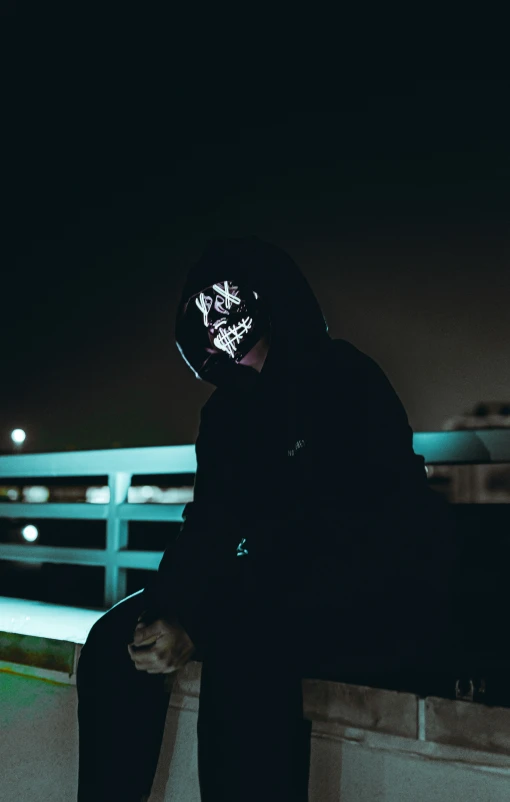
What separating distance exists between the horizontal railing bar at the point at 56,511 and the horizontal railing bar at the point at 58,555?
140 mm

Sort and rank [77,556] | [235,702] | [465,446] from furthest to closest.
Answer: [77,556]
[465,446]
[235,702]

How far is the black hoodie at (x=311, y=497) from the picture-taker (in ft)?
2.74

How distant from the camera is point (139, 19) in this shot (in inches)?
128

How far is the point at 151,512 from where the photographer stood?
2.00 metres

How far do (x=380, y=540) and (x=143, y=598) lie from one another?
477 mm

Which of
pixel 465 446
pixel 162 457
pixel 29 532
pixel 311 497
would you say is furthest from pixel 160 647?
pixel 29 532

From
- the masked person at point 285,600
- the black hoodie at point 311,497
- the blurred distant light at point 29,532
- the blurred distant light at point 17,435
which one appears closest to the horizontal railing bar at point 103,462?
the blurred distant light at point 17,435

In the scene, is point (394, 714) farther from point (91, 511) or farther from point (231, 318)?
point (91, 511)

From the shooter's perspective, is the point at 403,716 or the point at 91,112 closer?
the point at 403,716

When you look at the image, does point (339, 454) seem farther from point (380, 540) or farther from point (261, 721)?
point (261, 721)

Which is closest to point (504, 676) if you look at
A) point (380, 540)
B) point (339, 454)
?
point (380, 540)

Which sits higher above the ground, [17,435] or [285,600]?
[17,435]

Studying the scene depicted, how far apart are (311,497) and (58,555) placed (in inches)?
68.2

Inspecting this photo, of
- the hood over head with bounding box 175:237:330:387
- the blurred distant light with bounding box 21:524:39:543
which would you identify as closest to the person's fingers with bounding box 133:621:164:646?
the hood over head with bounding box 175:237:330:387
